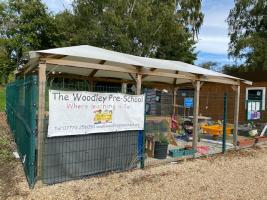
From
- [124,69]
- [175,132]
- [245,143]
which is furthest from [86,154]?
[175,132]

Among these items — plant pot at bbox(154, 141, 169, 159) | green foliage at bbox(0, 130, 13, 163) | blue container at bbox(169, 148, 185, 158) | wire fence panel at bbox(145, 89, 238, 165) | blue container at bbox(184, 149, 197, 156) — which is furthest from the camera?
blue container at bbox(184, 149, 197, 156)

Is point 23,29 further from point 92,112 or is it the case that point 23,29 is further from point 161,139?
point 92,112

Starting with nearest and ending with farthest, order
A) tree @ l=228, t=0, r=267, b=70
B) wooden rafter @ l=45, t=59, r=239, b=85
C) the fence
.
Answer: the fence, wooden rafter @ l=45, t=59, r=239, b=85, tree @ l=228, t=0, r=267, b=70

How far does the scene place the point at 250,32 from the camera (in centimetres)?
2683

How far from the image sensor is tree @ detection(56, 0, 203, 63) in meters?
20.6

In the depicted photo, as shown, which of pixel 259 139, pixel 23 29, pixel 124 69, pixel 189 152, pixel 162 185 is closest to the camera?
pixel 162 185

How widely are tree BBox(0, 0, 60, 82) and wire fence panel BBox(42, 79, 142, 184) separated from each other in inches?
1123

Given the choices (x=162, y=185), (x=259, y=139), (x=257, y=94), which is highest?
(x=257, y=94)

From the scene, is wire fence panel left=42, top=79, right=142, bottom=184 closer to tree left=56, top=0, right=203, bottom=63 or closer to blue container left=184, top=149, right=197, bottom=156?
blue container left=184, top=149, right=197, bottom=156

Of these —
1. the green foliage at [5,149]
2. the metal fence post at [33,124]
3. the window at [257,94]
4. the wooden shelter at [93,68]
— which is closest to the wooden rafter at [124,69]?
the wooden shelter at [93,68]

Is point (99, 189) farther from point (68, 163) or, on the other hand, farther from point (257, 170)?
point (257, 170)

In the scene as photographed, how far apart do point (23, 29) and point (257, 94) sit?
2706 cm

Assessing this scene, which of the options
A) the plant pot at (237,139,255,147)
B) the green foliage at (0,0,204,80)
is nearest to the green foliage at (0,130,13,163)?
the plant pot at (237,139,255,147)

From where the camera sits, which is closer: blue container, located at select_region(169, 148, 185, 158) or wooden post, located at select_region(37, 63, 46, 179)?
wooden post, located at select_region(37, 63, 46, 179)
